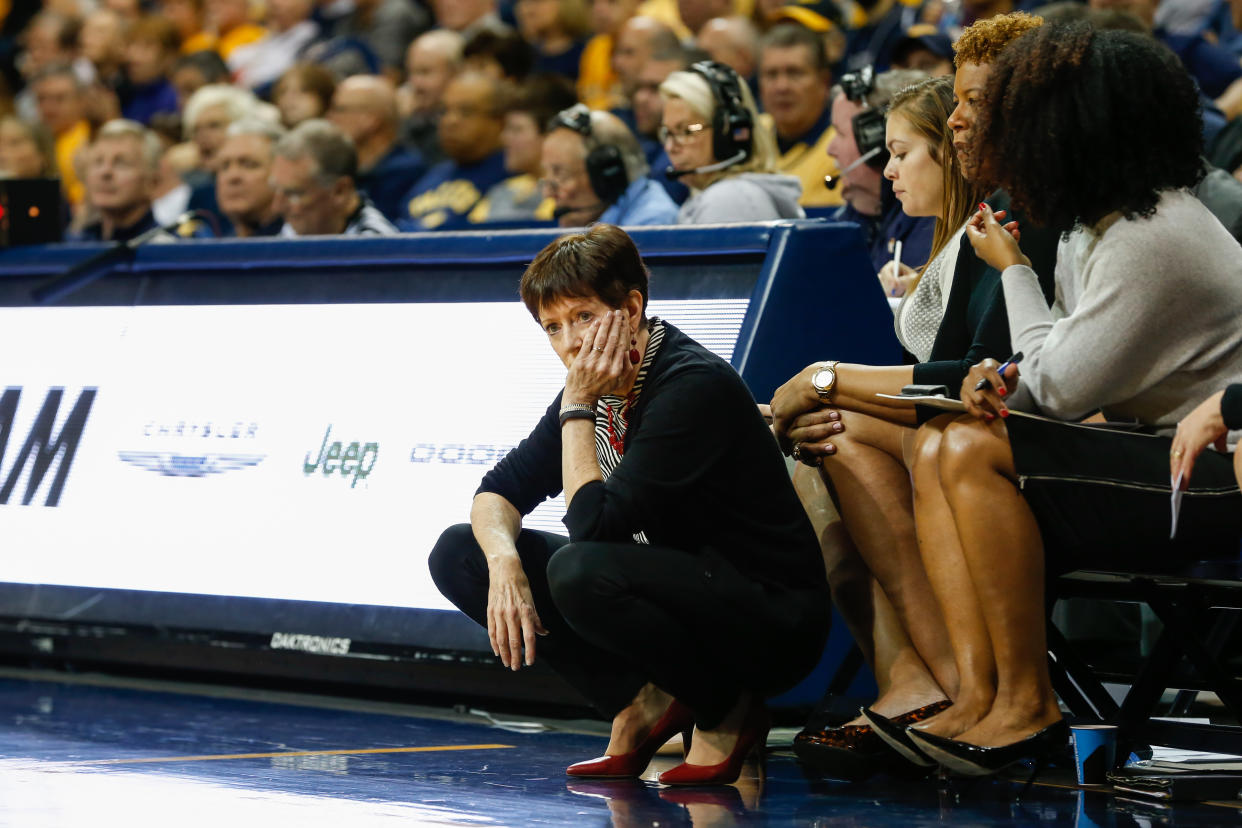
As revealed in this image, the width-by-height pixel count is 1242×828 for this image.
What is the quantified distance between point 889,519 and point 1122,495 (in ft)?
1.67

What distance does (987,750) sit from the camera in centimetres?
292

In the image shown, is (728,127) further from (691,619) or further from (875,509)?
(691,619)

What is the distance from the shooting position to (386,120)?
8305 mm

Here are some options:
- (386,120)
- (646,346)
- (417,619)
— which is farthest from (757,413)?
(386,120)

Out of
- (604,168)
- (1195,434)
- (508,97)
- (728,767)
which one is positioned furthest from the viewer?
(508,97)

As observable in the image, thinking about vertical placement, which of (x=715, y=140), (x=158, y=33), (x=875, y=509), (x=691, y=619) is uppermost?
(x=158, y=33)

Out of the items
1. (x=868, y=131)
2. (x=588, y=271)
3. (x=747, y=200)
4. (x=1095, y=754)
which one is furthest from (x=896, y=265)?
(x=1095, y=754)

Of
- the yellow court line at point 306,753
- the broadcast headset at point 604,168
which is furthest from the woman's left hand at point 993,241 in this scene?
the broadcast headset at point 604,168

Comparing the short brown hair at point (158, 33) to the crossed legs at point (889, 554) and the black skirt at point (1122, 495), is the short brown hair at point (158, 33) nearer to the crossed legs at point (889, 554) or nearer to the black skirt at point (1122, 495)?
the crossed legs at point (889, 554)

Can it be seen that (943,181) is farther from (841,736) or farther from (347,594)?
(347,594)

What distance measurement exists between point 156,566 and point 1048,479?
106 inches

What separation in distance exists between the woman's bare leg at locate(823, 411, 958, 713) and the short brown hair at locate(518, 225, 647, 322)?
1.64 ft

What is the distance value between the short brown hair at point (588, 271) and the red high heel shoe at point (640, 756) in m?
0.80

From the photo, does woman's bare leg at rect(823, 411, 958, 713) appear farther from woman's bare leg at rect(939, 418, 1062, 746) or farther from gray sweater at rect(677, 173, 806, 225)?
gray sweater at rect(677, 173, 806, 225)
